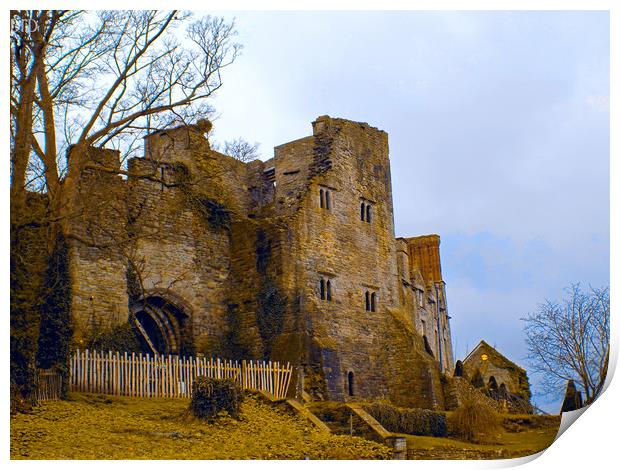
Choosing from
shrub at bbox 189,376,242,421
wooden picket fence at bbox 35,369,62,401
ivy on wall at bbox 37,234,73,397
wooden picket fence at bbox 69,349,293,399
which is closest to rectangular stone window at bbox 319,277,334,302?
wooden picket fence at bbox 69,349,293,399

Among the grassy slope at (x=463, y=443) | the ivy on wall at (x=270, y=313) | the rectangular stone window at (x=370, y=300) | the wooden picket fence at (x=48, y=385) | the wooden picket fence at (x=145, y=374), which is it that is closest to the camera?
the wooden picket fence at (x=48, y=385)

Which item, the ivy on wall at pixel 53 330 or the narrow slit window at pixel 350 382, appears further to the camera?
the narrow slit window at pixel 350 382

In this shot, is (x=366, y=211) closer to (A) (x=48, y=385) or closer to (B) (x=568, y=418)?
(B) (x=568, y=418)

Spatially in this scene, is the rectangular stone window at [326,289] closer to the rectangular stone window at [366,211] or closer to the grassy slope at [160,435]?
the rectangular stone window at [366,211]

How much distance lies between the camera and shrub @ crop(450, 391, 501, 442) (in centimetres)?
2247

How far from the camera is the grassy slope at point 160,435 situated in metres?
16.2

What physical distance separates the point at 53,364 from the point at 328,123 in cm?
1458

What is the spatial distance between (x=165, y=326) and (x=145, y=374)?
4.97 metres

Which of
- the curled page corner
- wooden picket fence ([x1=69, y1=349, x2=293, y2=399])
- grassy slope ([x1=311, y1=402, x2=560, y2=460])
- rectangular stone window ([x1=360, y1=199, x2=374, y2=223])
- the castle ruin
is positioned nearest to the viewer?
grassy slope ([x1=311, y1=402, x2=560, y2=460])

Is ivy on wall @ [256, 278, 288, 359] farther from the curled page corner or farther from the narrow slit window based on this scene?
the curled page corner

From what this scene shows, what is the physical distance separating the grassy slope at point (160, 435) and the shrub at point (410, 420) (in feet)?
10.4

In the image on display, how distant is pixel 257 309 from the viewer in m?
27.8

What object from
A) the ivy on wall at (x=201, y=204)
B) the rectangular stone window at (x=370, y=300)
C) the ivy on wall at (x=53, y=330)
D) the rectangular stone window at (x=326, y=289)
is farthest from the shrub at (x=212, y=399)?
the rectangular stone window at (x=370, y=300)

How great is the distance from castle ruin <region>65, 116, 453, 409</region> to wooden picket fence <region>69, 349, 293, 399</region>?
149 centimetres
